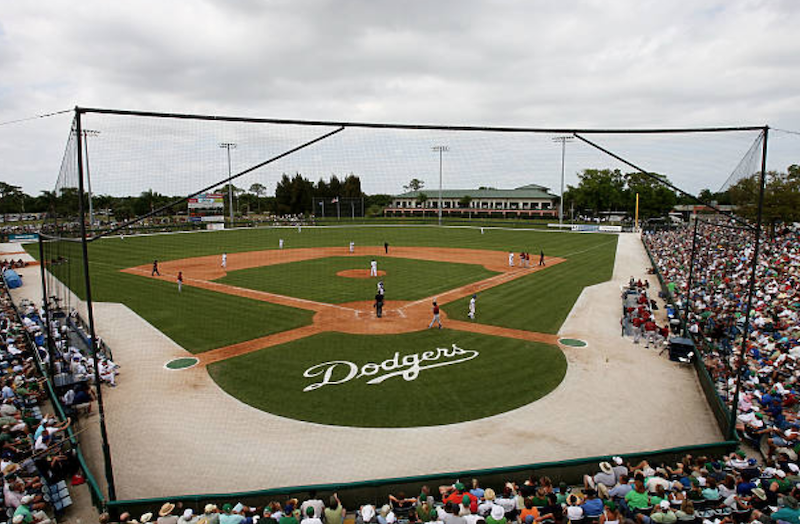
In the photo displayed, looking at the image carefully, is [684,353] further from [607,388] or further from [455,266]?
[455,266]

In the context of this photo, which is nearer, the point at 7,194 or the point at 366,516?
the point at 366,516

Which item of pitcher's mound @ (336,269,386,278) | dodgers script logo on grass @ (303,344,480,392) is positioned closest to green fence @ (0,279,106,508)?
dodgers script logo on grass @ (303,344,480,392)

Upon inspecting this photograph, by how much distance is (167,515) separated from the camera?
7.69 metres

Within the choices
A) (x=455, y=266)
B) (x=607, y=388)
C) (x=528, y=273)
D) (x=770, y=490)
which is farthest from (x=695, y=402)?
(x=455, y=266)

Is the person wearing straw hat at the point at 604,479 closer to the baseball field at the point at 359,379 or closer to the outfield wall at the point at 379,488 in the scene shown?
the outfield wall at the point at 379,488

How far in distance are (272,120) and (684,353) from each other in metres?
15.5

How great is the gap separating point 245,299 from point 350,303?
6027 millimetres

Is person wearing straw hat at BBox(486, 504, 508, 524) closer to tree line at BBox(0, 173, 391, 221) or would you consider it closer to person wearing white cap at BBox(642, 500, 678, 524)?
person wearing white cap at BBox(642, 500, 678, 524)

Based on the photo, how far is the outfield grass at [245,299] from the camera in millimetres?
20292

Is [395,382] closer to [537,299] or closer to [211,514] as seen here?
[211,514]

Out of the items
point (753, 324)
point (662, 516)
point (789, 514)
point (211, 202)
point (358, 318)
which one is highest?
point (211, 202)

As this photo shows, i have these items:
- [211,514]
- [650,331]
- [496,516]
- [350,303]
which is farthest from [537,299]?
[211,514]

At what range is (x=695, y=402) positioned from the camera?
43.9ft

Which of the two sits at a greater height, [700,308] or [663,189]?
[663,189]
